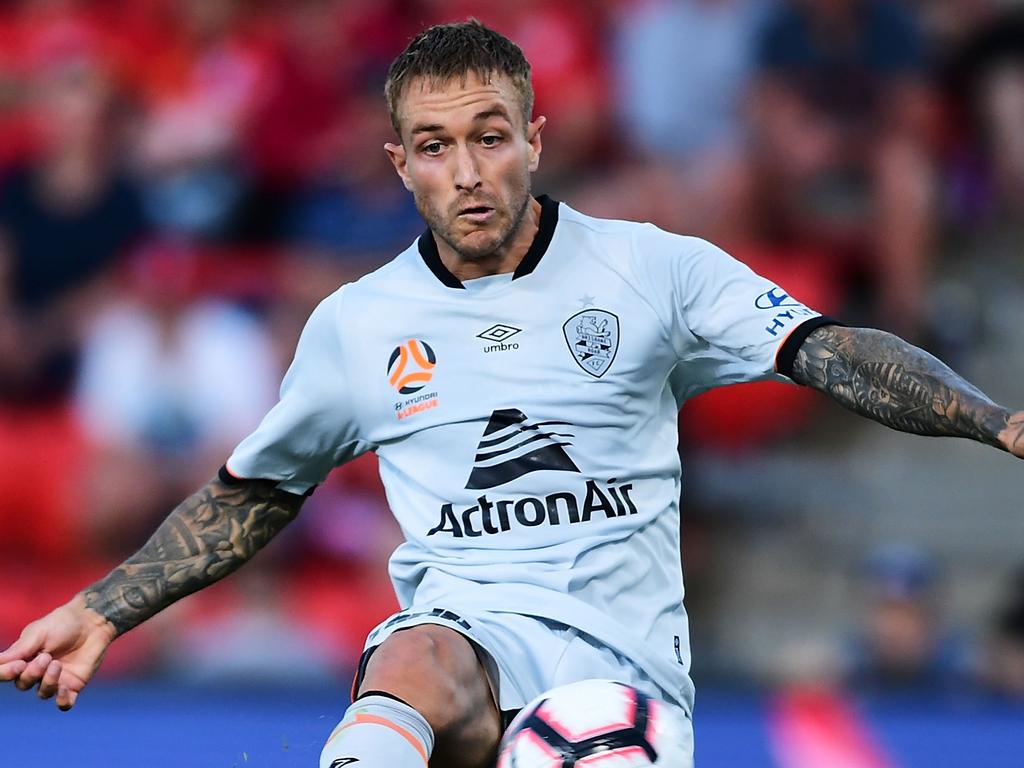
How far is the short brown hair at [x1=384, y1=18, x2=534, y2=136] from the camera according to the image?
366 cm

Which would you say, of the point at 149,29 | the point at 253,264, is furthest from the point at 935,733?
the point at 149,29

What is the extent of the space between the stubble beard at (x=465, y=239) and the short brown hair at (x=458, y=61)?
0.19m

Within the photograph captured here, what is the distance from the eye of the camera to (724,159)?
7980 millimetres

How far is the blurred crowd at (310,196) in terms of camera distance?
735 centimetres

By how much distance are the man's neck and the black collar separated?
15 millimetres

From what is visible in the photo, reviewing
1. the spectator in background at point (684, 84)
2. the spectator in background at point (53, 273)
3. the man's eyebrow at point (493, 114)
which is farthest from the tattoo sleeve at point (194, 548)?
the spectator in background at point (684, 84)

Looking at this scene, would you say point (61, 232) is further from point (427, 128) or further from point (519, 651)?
point (519, 651)

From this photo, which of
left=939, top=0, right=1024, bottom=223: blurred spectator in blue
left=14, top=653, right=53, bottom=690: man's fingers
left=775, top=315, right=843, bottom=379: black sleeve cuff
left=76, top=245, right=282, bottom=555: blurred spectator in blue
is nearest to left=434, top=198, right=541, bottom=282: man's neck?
left=775, top=315, right=843, bottom=379: black sleeve cuff

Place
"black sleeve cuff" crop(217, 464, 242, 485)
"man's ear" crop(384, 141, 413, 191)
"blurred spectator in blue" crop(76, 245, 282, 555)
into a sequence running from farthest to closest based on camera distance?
"blurred spectator in blue" crop(76, 245, 282, 555)
"black sleeve cuff" crop(217, 464, 242, 485)
"man's ear" crop(384, 141, 413, 191)

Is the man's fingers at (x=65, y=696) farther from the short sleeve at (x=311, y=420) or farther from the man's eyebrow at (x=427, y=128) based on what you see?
the man's eyebrow at (x=427, y=128)

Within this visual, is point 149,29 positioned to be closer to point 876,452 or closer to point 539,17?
point 539,17

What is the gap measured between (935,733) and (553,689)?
2700mm

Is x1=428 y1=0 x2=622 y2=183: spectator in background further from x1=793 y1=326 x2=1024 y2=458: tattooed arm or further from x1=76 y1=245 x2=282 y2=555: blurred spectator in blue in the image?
x1=793 y1=326 x2=1024 y2=458: tattooed arm

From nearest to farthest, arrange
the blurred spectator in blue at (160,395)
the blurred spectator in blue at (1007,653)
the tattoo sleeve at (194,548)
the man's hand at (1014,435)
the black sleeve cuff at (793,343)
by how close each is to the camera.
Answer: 1. the man's hand at (1014,435)
2. the black sleeve cuff at (793,343)
3. the tattoo sleeve at (194,548)
4. the blurred spectator in blue at (1007,653)
5. the blurred spectator in blue at (160,395)
